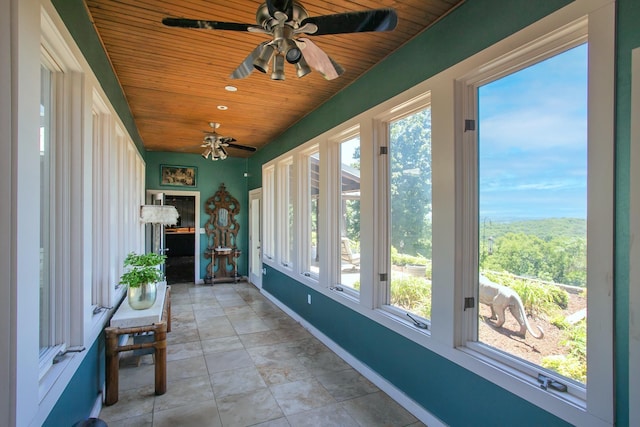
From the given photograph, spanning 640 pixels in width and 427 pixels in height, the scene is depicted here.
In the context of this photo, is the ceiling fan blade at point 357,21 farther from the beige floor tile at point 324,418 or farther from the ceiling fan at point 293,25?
the beige floor tile at point 324,418

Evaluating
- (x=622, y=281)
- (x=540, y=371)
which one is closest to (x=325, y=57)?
(x=622, y=281)

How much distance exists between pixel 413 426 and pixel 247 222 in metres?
6.17

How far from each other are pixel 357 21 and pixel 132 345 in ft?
9.34

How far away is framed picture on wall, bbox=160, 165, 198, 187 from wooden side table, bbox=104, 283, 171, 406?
4848 mm

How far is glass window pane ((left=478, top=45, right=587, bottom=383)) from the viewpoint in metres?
1.61

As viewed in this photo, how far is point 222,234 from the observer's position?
7684 millimetres

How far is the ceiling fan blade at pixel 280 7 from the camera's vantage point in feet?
5.24

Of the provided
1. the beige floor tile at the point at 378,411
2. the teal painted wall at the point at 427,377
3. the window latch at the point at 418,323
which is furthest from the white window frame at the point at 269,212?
the window latch at the point at 418,323

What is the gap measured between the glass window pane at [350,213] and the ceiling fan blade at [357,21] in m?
1.78

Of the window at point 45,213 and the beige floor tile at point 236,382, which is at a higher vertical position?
the window at point 45,213

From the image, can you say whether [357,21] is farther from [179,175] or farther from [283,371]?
[179,175]

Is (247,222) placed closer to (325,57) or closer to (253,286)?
(253,286)

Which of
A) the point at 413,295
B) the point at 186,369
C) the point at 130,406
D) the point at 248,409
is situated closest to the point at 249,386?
the point at 248,409

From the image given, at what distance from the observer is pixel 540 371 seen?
68.2 inches
